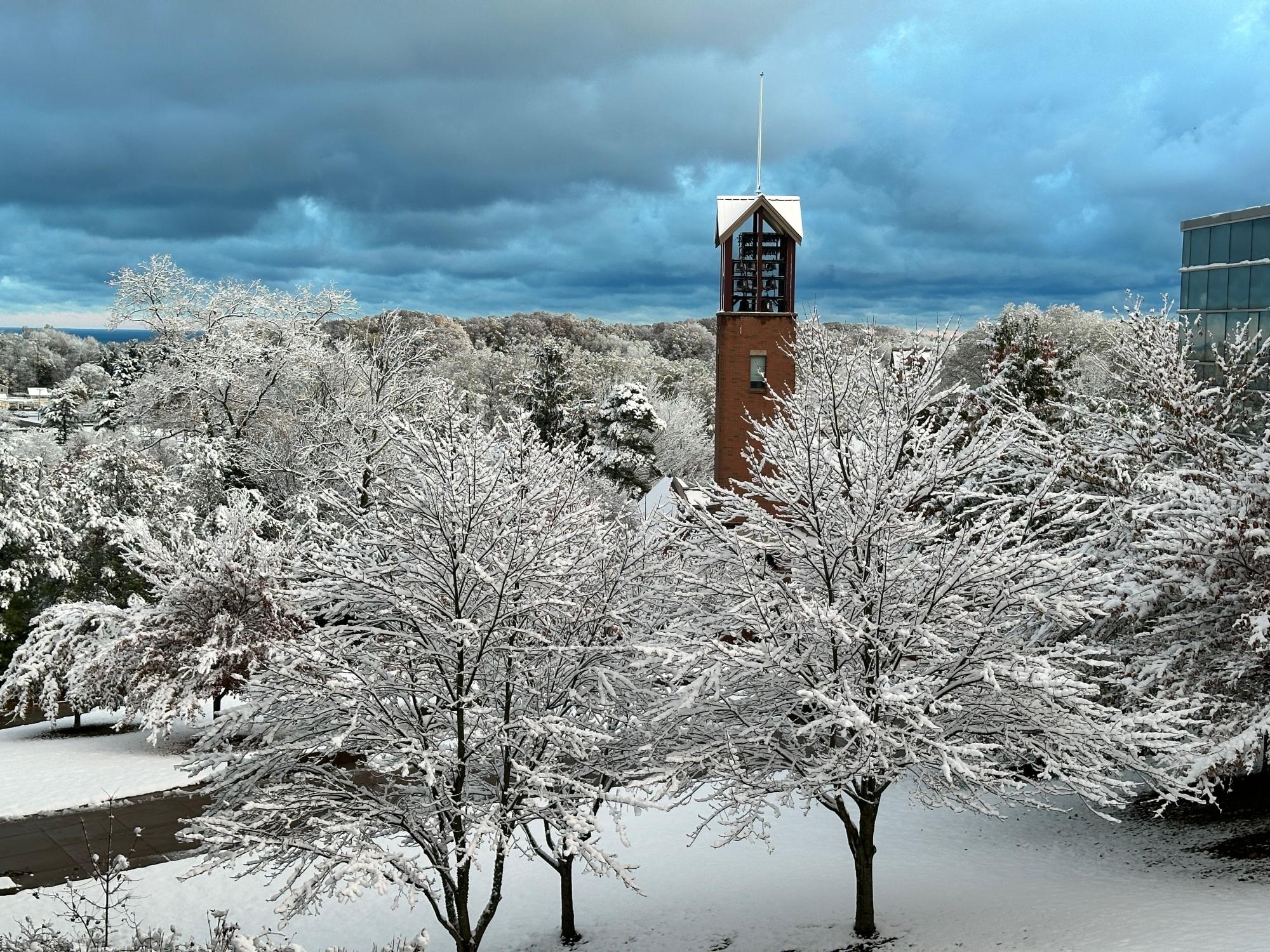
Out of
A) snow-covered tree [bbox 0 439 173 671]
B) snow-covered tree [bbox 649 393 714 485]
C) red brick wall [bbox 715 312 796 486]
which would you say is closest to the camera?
snow-covered tree [bbox 0 439 173 671]

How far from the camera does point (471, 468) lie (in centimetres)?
952

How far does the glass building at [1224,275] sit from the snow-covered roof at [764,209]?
12164 mm

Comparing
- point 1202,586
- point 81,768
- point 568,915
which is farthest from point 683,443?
point 1202,586

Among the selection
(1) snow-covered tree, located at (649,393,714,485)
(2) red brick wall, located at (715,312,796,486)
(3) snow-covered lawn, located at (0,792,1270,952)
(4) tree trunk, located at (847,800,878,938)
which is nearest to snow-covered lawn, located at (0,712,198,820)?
(3) snow-covered lawn, located at (0,792,1270,952)

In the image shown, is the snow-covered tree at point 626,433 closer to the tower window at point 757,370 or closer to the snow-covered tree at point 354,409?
the snow-covered tree at point 354,409

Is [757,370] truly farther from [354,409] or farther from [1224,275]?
[1224,275]

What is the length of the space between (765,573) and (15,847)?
12.9 metres

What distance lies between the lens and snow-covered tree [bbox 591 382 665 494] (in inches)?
1518

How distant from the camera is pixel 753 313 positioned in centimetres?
2769

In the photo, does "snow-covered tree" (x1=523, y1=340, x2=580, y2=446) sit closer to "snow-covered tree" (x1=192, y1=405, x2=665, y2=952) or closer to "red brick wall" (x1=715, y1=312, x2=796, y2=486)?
"red brick wall" (x1=715, y1=312, x2=796, y2=486)

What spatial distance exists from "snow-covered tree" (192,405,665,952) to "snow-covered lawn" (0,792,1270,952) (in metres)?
3.09

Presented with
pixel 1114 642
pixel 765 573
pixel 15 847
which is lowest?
pixel 15 847

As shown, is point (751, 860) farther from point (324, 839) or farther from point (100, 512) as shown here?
point (100, 512)

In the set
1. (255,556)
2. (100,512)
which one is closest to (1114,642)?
(255,556)
